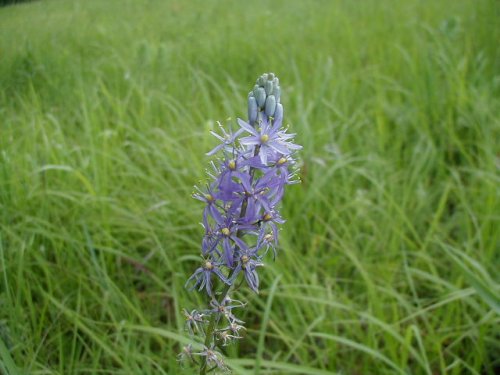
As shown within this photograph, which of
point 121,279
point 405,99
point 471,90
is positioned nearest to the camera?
point 121,279

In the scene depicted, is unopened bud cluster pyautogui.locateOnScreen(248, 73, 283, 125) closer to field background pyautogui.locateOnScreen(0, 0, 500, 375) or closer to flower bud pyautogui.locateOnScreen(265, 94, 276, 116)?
flower bud pyautogui.locateOnScreen(265, 94, 276, 116)

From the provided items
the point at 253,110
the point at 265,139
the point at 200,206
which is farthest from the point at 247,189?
the point at 200,206

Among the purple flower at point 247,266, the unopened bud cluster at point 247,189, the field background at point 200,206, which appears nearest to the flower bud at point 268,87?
the unopened bud cluster at point 247,189

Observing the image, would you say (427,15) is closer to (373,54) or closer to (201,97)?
(373,54)

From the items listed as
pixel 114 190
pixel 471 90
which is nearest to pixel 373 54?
pixel 471 90

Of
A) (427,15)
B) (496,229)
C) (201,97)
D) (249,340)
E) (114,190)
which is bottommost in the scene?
(249,340)

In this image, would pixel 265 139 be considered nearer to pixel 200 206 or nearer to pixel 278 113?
pixel 278 113

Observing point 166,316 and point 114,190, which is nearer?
point 166,316
